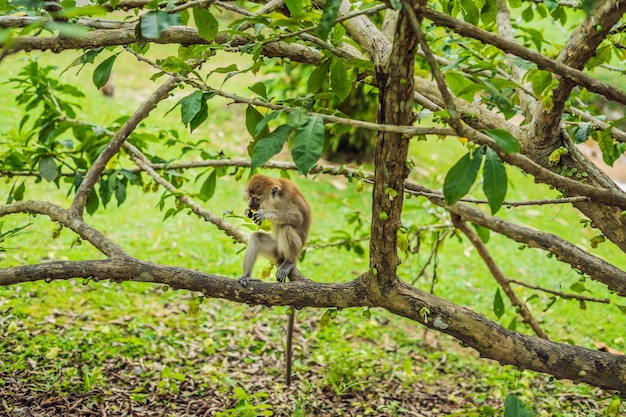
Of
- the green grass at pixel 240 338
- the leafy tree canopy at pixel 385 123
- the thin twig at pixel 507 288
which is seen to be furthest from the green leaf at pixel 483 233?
the green grass at pixel 240 338

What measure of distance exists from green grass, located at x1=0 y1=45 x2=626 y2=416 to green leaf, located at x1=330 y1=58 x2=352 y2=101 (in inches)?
73.0

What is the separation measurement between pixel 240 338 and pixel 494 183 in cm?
404

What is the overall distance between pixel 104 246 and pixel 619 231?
2.59 metres

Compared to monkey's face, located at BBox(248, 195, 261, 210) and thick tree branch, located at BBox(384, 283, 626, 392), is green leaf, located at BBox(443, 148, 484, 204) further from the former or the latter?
monkey's face, located at BBox(248, 195, 261, 210)

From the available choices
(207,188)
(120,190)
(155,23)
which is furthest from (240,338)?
(155,23)

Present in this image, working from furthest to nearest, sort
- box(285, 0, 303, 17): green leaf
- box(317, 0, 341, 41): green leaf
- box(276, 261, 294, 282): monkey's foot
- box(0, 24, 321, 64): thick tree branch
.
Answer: box(276, 261, 294, 282): monkey's foot < box(0, 24, 321, 64): thick tree branch < box(285, 0, 303, 17): green leaf < box(317, 0, 341, 41): green leaf

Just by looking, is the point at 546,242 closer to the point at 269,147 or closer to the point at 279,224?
the point at 279,224

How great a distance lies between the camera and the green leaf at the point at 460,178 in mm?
2068

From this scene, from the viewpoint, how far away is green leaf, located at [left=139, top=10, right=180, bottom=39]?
6.26 ft

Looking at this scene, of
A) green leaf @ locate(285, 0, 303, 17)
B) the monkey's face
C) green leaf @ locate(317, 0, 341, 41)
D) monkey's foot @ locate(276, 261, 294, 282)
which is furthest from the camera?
the monkey's face

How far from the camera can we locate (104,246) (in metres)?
3.29

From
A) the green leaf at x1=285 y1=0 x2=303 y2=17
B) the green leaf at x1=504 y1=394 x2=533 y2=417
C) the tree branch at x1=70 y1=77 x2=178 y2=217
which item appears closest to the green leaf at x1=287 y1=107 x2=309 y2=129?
the green leaf at x1=285 y1=0 x2=303 y2=17

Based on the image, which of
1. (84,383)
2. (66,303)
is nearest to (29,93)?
(66,303)

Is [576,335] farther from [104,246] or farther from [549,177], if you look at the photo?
[104,246]
